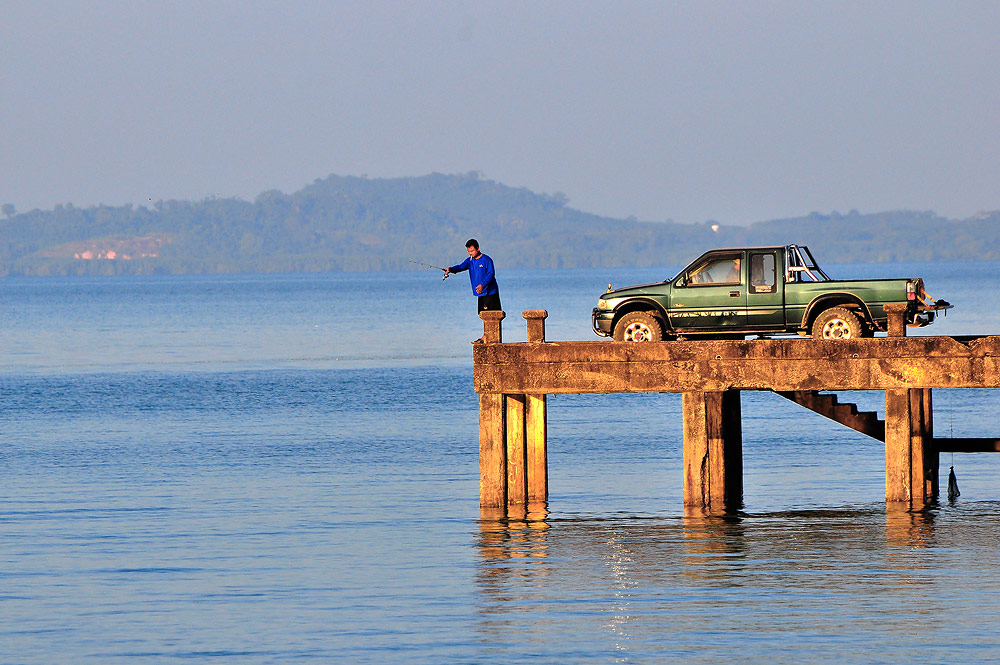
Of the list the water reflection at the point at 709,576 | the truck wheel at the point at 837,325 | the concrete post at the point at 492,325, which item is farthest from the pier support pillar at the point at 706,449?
the concrete post at the point at 492,325

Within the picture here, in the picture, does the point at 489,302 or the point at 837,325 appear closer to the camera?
the point at 837,325

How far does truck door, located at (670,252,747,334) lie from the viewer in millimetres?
23422

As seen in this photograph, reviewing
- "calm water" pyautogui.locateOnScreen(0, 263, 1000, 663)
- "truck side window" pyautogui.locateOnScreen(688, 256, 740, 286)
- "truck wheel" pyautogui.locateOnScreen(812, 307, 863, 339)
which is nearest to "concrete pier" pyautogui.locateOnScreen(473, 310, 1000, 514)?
"calm water" pyautogui.locateOnScreen(0, 263, 1000, 663)

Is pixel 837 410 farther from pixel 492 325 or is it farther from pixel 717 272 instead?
pixel 492 325

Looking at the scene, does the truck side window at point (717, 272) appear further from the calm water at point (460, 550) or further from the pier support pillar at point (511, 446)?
the calm water at point (460, 550)

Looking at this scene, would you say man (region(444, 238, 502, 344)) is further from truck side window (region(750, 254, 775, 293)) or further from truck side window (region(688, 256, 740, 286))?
truck side window (region(750, 254, 775, 293))

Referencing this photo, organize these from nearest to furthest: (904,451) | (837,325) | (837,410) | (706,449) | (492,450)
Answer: (904,451) < (492,450) < (706,449) < (837,325) < (837,410)

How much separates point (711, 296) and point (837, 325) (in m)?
1.86

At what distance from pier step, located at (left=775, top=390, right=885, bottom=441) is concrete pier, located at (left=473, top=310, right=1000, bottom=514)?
1.47 m

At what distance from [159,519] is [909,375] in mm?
13256

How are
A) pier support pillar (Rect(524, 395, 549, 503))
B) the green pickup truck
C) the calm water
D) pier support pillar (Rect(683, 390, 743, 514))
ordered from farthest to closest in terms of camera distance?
the green pickup truck
pier support pillar (Rect(524, 395, 549, 503))
pier support pillar (Rect(683, 390, 743, 514))
the calm water

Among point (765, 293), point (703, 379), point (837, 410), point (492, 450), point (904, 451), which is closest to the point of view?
point (703, 379)

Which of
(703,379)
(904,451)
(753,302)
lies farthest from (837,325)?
(703,379)

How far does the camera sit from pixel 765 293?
76.5ft
